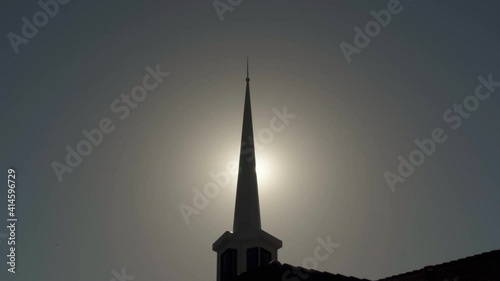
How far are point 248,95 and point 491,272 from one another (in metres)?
30.9

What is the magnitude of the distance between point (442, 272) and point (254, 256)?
58.0 ft

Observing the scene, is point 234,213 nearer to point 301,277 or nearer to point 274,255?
point 274,255

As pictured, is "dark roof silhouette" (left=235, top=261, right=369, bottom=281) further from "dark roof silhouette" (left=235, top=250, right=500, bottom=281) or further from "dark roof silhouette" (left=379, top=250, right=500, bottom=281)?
"dark roof silhouette" (left=379, top=250, right=500, bottom=281)

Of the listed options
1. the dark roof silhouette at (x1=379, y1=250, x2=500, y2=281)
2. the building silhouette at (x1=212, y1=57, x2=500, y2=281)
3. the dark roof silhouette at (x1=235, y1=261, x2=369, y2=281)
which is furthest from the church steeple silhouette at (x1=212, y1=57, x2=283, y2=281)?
the dark roof silhouette at (x1=379, y1=250, x2=500, y2=281)

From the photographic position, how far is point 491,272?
76.5ft

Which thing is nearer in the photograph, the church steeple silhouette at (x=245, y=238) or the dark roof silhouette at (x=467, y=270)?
the dark roof silhouette at (x=467, y=270)

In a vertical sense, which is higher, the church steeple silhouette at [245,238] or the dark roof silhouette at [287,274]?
the church steeple silhouette at [245,238]

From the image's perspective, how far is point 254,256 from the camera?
4084 centimetres

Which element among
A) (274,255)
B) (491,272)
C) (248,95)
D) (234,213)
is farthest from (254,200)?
(491,272)

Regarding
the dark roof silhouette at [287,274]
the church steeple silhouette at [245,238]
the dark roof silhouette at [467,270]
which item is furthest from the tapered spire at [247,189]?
the dark roof silhouette at [467,270]

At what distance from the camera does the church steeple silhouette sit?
41.0 m

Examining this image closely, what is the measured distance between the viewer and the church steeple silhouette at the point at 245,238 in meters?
41.0

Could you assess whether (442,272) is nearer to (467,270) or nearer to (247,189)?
(467,270)

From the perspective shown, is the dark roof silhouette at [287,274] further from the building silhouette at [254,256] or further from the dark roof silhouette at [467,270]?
the dark roof silhouette at [467,270]
